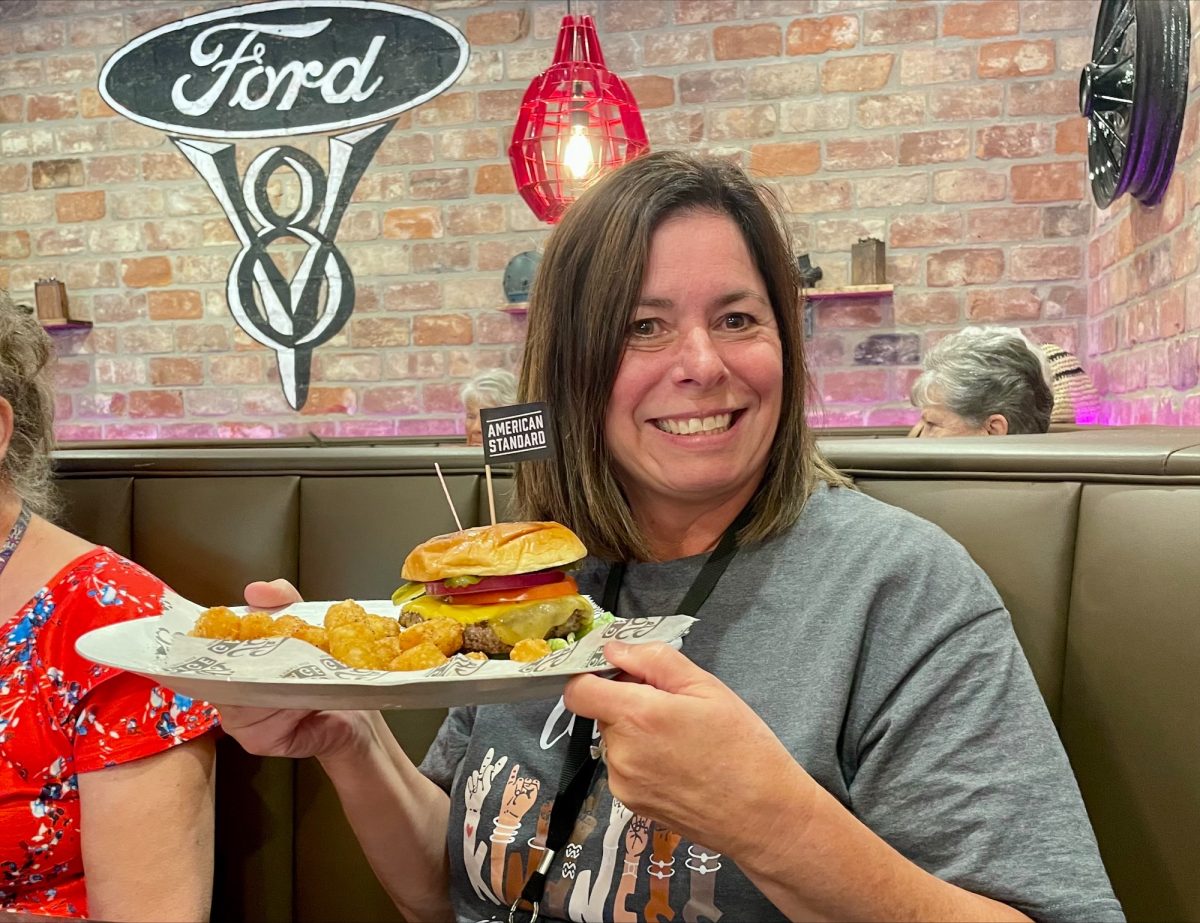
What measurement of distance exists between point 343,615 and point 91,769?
0.44 meters

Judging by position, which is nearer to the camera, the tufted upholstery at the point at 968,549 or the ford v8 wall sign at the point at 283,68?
the tufted upholstery at the point at 968,549

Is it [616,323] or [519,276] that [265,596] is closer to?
[616,323]

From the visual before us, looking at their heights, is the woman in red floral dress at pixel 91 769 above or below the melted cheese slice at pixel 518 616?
below

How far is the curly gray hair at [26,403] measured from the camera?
4.39ft

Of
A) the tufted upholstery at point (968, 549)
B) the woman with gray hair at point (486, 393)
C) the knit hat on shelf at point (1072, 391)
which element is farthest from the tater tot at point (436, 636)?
the woman with gray hair at point (486, 393)

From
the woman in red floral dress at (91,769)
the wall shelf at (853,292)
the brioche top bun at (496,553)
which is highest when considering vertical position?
the wall shelf at (853,292)

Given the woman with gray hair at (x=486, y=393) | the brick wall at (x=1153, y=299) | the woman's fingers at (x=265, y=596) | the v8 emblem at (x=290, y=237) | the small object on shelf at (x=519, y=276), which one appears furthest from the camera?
the v8 emblem at (x=290, y=237)

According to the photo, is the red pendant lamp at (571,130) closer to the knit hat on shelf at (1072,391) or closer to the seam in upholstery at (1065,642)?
the knit hat on shelf at (1072,391)

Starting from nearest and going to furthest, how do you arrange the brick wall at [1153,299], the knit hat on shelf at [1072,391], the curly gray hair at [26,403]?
the curly gray hair at [26,403], the brick wall at [1153,299], the knit hat on shelf at [1072,391]

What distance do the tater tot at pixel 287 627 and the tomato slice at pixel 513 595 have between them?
147 mm

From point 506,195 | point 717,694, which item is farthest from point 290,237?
point 717,694

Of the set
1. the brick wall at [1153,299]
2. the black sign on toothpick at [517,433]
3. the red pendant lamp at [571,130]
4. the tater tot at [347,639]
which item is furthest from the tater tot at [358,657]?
the red pendant lamp at [571,130]

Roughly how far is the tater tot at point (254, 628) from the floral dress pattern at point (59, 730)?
0.30 meters

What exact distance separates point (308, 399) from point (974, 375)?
3006 millimetres
